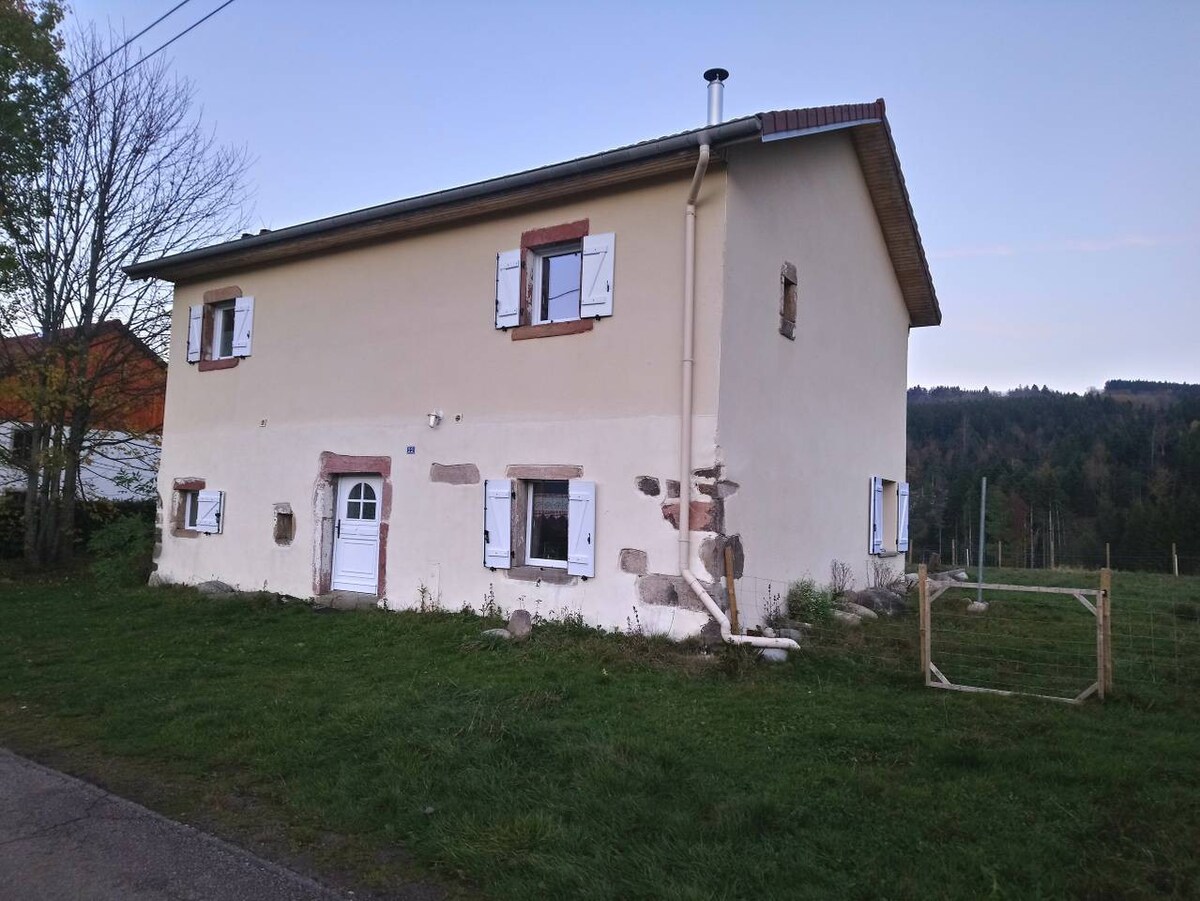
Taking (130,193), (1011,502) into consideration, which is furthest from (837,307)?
(1011,502)

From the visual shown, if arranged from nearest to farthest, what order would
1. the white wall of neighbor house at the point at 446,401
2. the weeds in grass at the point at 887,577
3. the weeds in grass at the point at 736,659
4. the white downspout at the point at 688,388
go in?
1. the weeds in grass at the point at 736,659
2. the white downspout at the point at 688,388
3. the white wall of neighbor house at the point at 446,401
4. the weeds in grass at the point at 887,577

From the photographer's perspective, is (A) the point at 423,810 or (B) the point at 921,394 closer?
(A) the point at 423,810

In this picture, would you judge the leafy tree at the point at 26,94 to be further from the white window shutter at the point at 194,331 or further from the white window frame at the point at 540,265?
the white window frame at the point at 540,265

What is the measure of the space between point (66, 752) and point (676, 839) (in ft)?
12.8

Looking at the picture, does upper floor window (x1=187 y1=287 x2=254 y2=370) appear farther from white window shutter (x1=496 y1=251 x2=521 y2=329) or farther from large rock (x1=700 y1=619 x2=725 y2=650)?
large rock (x1=700 y1=619 x2=725 y2=650)

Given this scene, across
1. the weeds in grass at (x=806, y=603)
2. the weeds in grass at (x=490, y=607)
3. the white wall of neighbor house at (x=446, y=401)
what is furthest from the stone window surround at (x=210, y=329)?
the weeds in grass at (x=806, y=603)

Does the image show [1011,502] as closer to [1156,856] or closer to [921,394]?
[921,394]

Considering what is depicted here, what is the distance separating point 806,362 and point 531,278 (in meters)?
3.39

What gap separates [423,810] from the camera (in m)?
4.04

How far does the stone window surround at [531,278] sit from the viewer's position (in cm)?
886

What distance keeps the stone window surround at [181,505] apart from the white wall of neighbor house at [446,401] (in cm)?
10

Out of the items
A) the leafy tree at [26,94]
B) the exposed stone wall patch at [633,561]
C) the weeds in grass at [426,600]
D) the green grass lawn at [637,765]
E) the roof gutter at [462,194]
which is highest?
the leafy tree at [26,94]

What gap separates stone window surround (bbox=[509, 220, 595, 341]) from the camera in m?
8.86

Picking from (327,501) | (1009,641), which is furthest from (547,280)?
(1009,641)
